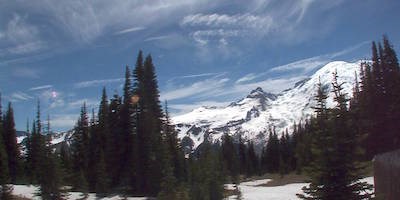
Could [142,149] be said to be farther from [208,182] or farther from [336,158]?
[336,158]

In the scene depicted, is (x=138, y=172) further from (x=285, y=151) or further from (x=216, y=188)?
(x=285, y=151)

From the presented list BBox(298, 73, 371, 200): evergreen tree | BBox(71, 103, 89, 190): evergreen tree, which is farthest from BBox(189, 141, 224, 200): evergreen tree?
BBox(71, 103, 89, 190): evergreen tree

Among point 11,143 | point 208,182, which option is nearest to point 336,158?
point 208,182

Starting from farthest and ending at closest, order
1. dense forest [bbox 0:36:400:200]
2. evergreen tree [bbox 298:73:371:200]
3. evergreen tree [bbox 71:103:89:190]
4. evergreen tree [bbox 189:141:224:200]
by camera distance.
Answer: evergreen tree [bbox 71:103:89:190] → dense forest [bbox 0:36:400:200] → evergreen tree [bbox 189:141:224:200] → evergreen tree [bbox 298:73:371:200]

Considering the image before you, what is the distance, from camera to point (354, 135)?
15602 millimetres

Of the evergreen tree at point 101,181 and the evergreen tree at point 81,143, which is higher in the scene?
the evergreen tree at point 81,143

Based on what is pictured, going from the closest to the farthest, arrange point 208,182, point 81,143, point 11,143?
point 208,182 < point 81,143 < point 11,143

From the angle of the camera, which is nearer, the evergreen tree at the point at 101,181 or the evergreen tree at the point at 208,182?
the evergreen tree at the point at 208,182

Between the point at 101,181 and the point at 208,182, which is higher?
the point at 101,181

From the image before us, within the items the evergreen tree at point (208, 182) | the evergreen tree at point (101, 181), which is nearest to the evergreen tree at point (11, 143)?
the evergreen tree at point (101, 181)

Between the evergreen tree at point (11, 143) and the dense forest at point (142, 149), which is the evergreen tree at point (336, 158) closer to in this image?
the dense forest at point (142, 149)

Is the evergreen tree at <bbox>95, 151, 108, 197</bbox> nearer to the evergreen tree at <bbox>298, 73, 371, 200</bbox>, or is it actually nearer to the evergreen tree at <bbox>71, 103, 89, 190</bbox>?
the evergreen tree at <bbox>71, 103, 89, 190</bbox>

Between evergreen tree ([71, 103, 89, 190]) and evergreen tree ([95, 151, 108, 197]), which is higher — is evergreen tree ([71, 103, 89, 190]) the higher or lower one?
the higher one

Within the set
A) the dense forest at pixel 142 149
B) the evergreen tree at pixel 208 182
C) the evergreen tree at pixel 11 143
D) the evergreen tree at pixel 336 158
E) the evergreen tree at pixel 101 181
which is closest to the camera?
the evergreen tree at pixel 336 158
